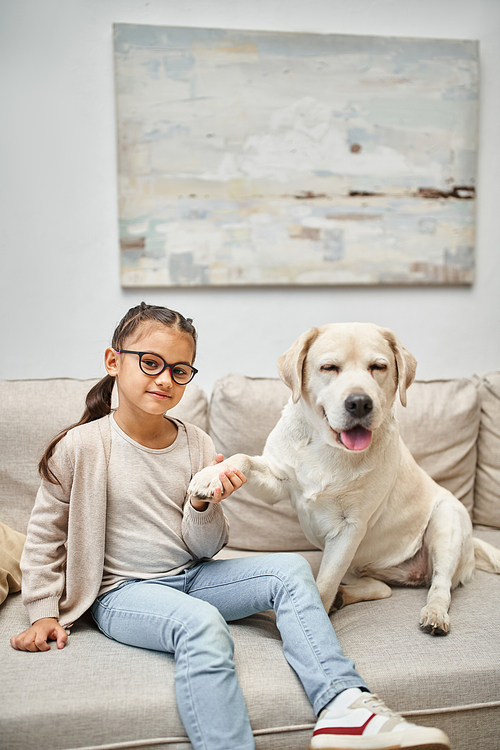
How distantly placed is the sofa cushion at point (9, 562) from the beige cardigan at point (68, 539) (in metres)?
0.24

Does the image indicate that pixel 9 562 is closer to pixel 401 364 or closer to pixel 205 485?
pixel 205 485

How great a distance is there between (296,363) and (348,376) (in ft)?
0.52

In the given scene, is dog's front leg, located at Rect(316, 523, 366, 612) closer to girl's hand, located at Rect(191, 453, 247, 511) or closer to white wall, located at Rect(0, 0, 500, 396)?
girl's hand, located at Rect(191, 453, 247, 511)

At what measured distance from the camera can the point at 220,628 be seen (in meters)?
1.27

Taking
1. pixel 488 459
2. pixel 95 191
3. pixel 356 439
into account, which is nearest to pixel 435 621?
pixel 356 439

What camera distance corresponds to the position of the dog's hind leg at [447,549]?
1648 mm

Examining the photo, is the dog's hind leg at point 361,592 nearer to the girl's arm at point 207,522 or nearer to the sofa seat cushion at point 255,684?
the sofa seat cushion at point 255,684

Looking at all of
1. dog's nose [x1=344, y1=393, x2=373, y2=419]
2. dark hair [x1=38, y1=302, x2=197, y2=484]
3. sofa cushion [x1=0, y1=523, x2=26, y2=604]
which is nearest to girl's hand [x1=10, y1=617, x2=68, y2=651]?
sofa cushion [x1=0, y1=523, x2=26, y2=604]

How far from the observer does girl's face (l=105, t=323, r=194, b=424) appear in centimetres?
147

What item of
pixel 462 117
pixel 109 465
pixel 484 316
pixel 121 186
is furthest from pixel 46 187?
pixel 484 316

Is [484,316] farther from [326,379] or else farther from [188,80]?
[188,80]

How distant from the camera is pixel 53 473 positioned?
56.4 inches

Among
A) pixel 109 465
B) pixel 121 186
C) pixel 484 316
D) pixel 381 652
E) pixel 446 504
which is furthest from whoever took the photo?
pixel 484 316

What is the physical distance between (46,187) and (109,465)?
A: 1.44 m
